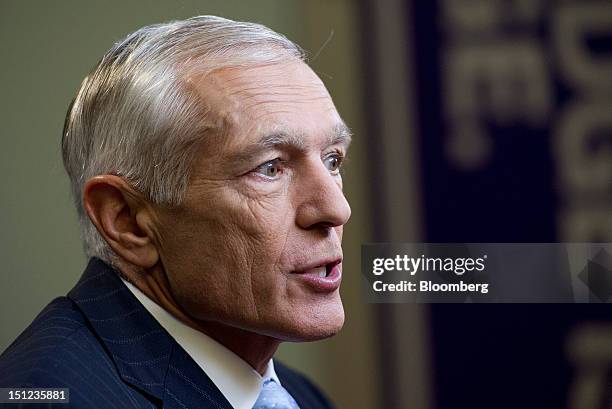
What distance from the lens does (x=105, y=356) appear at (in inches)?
49.3

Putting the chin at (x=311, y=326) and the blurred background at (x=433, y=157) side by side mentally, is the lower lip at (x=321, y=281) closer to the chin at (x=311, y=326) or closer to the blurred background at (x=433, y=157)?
the chin at (x=311, y=326)

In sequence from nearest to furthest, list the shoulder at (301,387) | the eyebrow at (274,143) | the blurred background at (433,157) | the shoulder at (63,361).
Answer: the shoulder at (63,361)
the eyebrow at (274,143)
the shoulder at (301,387)
the blurred background at (433,157)

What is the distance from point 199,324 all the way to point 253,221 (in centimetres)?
17

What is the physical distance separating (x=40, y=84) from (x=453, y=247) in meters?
0.85

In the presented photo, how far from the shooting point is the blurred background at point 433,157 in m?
1.83

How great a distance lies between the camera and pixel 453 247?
184 cm

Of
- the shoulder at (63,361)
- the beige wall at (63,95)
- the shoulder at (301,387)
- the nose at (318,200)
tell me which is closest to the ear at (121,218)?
the shoulder at (63,361)

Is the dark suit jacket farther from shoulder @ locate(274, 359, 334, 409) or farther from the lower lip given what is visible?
shoulder @ locate(274, 359, 334, 409)

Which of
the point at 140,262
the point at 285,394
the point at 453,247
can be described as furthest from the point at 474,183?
the point at 140,262

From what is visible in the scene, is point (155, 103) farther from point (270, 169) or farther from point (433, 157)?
point (433, 157)

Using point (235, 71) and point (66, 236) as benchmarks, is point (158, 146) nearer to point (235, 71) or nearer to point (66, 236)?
point (235, 71)

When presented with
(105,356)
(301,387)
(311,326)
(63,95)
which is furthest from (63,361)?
(63,95)

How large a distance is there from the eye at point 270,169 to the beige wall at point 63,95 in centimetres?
55

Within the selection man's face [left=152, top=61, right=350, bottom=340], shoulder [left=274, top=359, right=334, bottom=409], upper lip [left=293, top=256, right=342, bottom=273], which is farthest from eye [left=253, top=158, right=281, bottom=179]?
shoulder [left=274, top=359, right=334, bottom=409]
